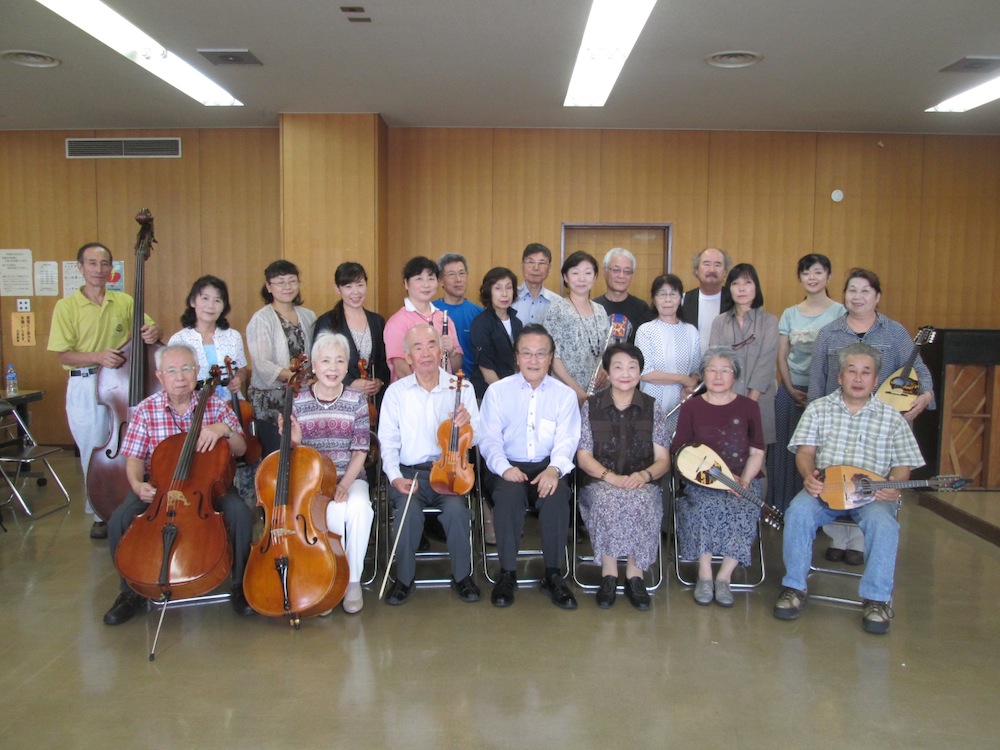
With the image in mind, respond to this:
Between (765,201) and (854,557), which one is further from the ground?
(765,201)

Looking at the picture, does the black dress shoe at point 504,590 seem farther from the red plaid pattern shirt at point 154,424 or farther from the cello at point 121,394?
the cello at point 121,394

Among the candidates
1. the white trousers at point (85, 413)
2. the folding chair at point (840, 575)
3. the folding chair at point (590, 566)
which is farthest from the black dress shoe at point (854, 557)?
the white trousers at point (85, 413)

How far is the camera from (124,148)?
634 cm

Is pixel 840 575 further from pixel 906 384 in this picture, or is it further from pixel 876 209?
pixel 876 209

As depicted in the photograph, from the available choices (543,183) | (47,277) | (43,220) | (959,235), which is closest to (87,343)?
(47,277)

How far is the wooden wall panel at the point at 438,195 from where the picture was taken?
625cm

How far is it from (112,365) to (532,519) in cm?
255

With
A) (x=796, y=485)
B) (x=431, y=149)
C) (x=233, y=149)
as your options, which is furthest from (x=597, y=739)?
→ (x=233, y=149)

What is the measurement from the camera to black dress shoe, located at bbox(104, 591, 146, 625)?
9.83ft

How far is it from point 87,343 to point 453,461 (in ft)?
8.12

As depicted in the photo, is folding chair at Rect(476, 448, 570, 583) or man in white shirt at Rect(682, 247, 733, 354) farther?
man in white shirt at Rect(682, 247, 733, 354)

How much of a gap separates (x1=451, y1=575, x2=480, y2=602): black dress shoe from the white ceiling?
278 centimetres

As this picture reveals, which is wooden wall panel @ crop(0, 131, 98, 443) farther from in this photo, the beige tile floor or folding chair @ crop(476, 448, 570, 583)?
folding chair @ crop(476, 448, 570, 583)

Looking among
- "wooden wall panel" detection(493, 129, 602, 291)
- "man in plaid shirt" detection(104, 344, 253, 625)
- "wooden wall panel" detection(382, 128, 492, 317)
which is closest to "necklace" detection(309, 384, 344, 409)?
"man in plaid shirt" detection(104, 344, 253, 625)
